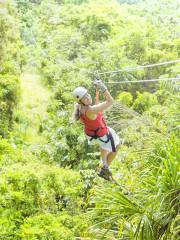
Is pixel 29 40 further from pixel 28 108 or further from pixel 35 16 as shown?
pixel 28 108

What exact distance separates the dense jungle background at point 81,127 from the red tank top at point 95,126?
46cm

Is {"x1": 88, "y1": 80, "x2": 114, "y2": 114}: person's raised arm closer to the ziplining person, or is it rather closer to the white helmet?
the ziplining person

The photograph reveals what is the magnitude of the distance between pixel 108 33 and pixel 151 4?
7.39 metres

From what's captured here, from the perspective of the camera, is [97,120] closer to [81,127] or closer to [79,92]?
[79,92]

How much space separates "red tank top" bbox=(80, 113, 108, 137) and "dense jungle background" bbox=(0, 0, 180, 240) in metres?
0.46

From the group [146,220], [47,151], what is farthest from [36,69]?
[146,220]

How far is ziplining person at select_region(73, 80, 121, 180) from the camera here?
4.20 meters

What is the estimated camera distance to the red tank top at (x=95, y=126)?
4504 mm

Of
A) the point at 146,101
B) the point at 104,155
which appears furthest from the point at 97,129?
the point at 146,101

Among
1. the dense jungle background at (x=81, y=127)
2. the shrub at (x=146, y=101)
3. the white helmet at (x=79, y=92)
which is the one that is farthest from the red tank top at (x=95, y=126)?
the shrub at (x=146, y=101)

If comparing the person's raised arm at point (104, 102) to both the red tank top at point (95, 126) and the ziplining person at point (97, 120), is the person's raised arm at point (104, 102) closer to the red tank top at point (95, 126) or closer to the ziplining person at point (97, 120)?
the ziplining person at point (97, 120)

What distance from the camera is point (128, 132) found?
805 cm

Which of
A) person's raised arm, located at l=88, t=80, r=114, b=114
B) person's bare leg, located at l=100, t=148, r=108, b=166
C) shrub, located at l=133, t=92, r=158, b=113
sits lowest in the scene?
shrub, located at l=133, t=92, r=158, b=113

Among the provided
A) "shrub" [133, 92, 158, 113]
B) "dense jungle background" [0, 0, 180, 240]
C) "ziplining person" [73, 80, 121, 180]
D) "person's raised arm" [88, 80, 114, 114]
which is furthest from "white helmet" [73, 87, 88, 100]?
"shrub" [133, 92, 158, 113]
